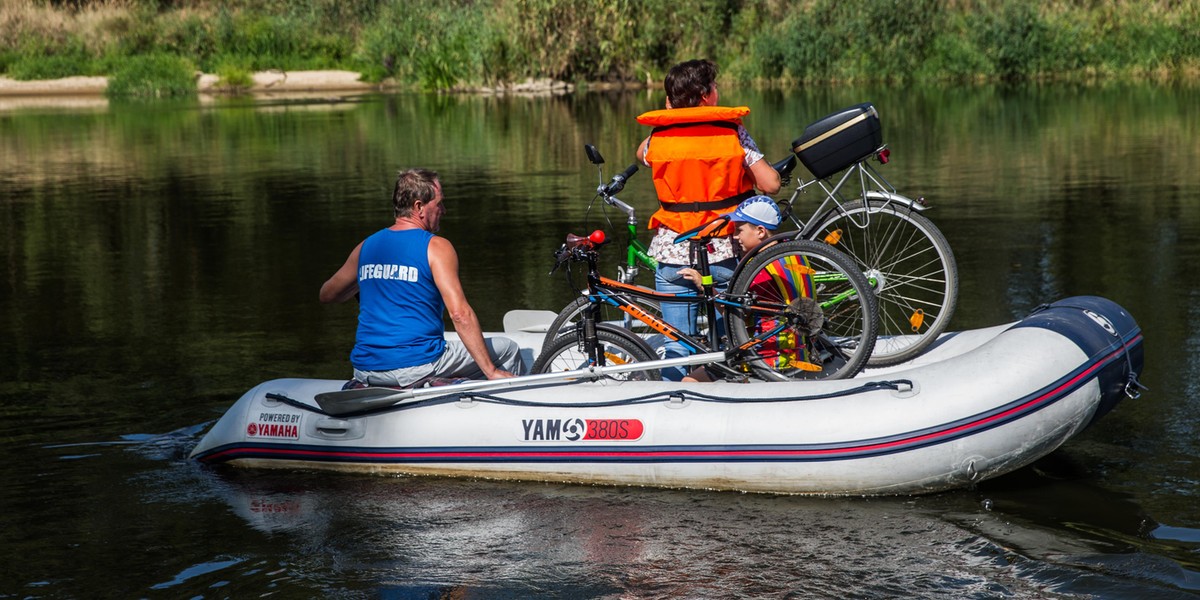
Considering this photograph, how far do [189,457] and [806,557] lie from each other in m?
3.38

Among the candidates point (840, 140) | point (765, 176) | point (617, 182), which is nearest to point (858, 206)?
point (840, 140)

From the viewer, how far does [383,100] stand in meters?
36.8

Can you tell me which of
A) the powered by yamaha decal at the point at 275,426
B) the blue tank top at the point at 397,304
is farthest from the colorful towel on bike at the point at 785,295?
the powered by yamaha decal at the point at 275,426

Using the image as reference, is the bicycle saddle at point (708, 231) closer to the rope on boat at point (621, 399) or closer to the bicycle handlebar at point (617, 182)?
the bicycle handlebar at point (617, 182)

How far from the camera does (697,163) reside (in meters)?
6.64

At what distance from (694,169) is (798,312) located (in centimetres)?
86

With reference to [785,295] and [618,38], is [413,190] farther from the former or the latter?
[618,38]

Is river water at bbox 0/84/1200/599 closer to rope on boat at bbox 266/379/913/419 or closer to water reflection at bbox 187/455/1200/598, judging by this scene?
water reflection at bbox 187/455/1200/598

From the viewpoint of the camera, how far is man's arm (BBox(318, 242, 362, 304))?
22.0 ft

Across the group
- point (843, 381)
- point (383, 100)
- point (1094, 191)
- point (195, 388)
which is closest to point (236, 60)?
point (383, 100)

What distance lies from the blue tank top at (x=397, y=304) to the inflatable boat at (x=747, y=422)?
0.22 m

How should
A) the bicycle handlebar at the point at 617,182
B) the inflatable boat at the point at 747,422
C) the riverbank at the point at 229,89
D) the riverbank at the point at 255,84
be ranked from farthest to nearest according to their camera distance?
the riverbank at the point at 255,84 → the riverbank at the point at 229,89 → the bicycle handlebar at the point at 617,182 → the inflatable boat at the point at 747,422

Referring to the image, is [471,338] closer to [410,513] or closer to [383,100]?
[410,513]

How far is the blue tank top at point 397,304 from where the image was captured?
6.43 meters
